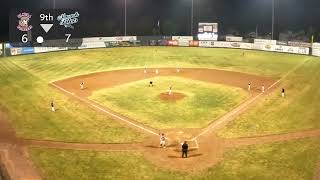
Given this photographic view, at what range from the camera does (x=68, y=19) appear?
44031mm

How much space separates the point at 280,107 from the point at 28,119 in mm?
28940

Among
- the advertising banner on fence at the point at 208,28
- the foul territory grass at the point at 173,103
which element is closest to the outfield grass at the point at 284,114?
the foul territory grass at the point at 173,103

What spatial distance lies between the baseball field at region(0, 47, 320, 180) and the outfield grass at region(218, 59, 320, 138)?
0.11 meters

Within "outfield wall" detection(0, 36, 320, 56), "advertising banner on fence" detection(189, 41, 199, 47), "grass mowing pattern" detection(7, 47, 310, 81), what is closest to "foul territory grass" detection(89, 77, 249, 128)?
"grass mowing pattern" detection(7, 47, 310, 81)

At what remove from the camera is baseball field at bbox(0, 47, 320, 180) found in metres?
31.1

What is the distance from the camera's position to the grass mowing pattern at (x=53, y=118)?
37.4 meters

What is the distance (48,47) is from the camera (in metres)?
89.0

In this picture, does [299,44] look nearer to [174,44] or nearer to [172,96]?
[174,44]

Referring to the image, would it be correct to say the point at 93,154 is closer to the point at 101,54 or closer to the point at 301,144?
the point at 301,144

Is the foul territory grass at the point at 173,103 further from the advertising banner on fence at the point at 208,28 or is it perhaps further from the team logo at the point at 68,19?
the advertising banner on fence at the point at 208,28

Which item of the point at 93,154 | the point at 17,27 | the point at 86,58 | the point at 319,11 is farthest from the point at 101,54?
the point at 319,11

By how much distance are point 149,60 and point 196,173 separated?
2007 inches

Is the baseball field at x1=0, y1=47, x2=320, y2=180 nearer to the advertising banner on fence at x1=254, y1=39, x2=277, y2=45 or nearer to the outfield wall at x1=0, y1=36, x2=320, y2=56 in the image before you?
the outfield wall at x1=0, y1=36, x2=320, y2=56

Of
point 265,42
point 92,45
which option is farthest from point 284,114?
point 92,45
